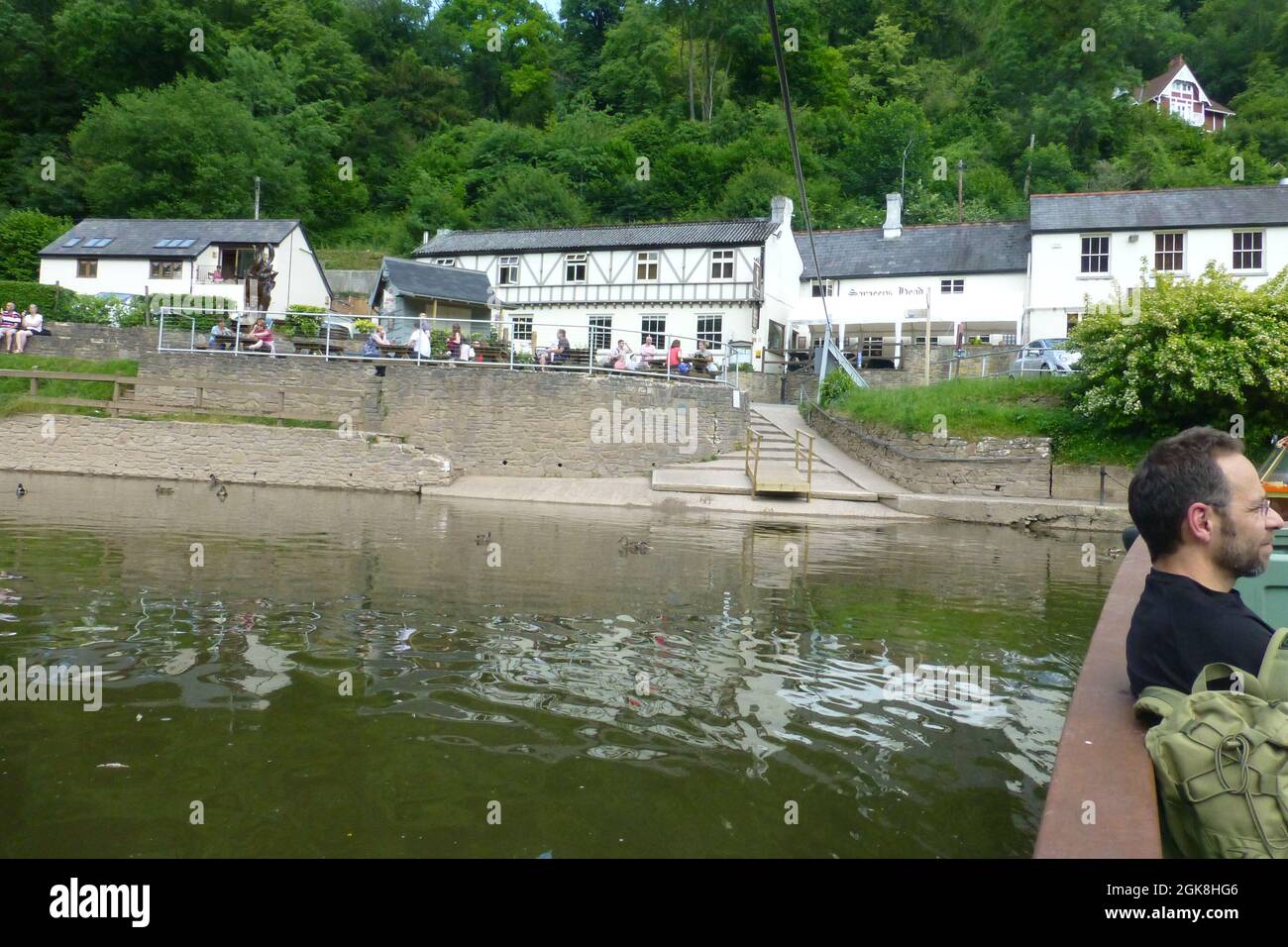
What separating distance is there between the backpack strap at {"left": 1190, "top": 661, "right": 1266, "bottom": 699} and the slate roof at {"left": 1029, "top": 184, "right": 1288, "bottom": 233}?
119ft

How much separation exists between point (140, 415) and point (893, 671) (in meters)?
22.1

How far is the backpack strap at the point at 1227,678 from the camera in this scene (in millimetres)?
2398

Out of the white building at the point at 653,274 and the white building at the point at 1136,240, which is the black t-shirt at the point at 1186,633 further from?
the white building at the point at 653,274

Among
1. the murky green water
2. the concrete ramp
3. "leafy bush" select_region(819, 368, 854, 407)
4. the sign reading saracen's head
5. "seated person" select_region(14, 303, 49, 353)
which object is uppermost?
the sign reading saracen's head

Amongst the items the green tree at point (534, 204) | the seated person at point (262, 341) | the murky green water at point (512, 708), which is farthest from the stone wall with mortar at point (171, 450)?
the green tree at point (534, 204)

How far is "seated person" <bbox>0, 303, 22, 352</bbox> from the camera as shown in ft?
87.4

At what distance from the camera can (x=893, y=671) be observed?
6.43 m

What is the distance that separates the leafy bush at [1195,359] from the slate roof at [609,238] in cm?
1964

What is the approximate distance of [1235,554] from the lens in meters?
2.68

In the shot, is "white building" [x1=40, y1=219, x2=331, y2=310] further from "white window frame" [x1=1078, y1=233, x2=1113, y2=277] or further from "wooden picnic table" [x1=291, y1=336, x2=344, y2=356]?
"white window frame" [x1=1078, y1=233, x2=1113, y2=277]

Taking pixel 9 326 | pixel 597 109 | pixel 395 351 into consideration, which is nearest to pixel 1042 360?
pixel 395 351

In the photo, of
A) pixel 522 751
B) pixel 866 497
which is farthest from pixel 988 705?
pixel 866 497

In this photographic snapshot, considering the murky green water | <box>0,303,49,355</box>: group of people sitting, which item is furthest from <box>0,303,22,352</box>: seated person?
the murky green water
